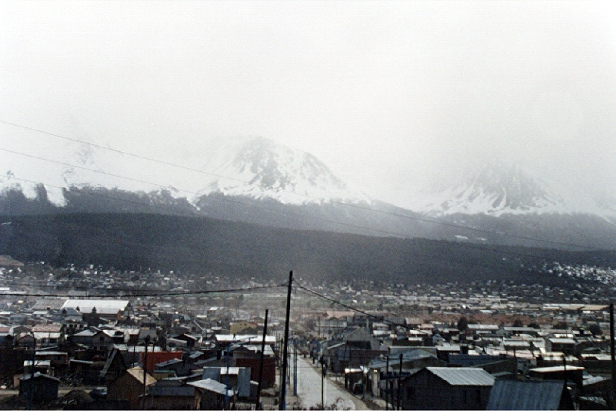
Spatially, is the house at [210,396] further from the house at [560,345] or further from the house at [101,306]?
the house at [101,306]

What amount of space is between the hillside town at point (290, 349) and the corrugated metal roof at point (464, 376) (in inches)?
2.3

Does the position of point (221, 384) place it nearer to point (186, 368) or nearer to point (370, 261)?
point (186, 368)

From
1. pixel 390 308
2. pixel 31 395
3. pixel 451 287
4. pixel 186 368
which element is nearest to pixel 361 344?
pixel 186 368

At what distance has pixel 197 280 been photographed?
70.3m

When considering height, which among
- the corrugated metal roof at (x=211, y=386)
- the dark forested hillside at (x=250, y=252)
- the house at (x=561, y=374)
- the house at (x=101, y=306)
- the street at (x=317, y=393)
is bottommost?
the house at (x=101, y=306)

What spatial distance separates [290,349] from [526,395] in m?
21.1

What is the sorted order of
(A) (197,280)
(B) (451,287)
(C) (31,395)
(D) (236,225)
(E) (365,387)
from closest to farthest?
(C) (31,395) → (E) (365,387) → (A) (197,280) → (B) (451,287) → (D) (236,225)

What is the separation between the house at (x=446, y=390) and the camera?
1680 cm

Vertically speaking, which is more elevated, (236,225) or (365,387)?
(236,225)

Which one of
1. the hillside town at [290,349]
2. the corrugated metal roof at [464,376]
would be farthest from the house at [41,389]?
the corrugated metal roof at [464,376]

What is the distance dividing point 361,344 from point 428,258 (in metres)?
60.7

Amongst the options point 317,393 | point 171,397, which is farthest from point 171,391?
point 317,393

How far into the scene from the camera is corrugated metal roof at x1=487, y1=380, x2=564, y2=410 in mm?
14289

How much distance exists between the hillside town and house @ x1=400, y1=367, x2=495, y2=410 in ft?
0.12
